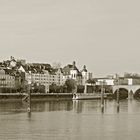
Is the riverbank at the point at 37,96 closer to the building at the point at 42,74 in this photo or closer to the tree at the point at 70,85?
the building at the point at 42,74

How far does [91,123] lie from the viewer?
2723 centimetres

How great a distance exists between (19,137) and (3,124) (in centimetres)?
502

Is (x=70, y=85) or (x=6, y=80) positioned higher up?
(x=6, y=80)

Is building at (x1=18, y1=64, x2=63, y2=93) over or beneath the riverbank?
over

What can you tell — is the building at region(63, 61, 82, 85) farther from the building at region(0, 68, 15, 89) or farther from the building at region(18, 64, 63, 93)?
the building at region(0, 68, 15, 89)

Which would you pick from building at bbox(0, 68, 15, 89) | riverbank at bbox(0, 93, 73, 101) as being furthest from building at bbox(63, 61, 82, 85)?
riverbank at bbox(0, 93, 73, 101)

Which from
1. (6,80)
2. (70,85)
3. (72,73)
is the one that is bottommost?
(70,85)

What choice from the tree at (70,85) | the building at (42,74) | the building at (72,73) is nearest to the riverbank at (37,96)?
the building at (42,74)

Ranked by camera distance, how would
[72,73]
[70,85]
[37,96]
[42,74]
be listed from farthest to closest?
[72,73] < [42,74] < [70,85] < [37,96]

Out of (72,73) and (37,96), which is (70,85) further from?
(37,96)

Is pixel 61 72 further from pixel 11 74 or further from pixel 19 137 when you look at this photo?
pixel 19 137

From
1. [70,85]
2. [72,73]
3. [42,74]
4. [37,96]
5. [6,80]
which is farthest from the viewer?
[72,73]

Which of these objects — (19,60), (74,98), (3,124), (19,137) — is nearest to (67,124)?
(3,124)

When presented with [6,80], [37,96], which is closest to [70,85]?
[6,80]
